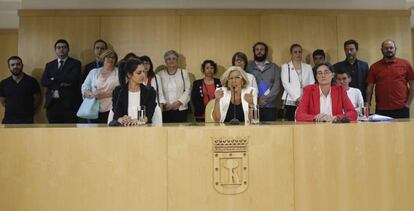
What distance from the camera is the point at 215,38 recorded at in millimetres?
5473

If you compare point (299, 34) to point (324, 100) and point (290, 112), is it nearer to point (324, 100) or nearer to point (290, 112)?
point (290, 112)

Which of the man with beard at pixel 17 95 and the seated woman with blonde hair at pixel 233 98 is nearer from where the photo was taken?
the seated woman with blonde hair at pixel 233 98

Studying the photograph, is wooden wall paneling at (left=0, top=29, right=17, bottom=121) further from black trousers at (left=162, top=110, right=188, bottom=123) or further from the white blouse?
the white blouse

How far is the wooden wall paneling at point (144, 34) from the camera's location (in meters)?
5.45

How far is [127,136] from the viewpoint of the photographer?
226 centimetres

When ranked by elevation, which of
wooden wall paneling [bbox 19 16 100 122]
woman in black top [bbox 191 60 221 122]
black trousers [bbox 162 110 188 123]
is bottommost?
black trousers [bbox 162 110 188 123]

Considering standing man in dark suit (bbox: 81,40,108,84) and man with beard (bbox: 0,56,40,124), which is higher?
standing man in dark suit (bbox: 81,40,108,84)

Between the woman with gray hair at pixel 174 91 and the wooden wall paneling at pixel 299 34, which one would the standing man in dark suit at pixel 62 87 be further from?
the wooden wall paneling at pixel 299 34

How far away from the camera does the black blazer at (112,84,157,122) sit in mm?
2980

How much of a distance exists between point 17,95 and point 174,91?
6.31 ft

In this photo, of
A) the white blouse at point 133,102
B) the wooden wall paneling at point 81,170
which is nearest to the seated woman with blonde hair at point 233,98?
the white blouse at point 133,102

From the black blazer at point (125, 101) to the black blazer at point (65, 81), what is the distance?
207 cm

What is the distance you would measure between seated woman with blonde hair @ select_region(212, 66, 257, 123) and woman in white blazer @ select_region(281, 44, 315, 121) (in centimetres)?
152

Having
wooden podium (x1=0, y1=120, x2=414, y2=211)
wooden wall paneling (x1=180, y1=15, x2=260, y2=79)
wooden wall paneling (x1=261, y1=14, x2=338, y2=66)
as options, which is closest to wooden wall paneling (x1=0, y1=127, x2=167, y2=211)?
wooden podium (x1=0, y1=120, x2=414, y2=211)
